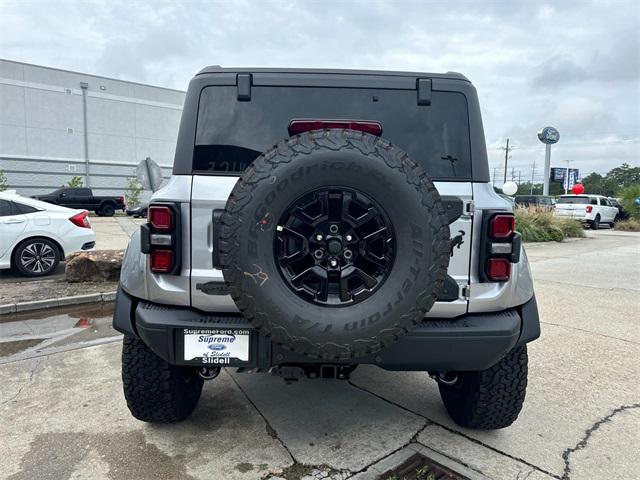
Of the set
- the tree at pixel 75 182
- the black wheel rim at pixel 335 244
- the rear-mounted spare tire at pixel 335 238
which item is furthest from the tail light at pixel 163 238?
the tree at pixel 75 182

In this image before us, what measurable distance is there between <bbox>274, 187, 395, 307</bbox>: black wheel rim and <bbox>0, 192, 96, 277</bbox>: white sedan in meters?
6.67

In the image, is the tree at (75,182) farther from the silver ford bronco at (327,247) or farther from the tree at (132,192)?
the silver ford bronco at (327,247)

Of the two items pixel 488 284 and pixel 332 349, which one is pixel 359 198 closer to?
pixel 332 349

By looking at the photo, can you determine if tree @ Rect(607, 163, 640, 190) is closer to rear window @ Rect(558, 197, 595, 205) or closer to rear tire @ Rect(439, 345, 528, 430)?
rear window @ Rect(558, 197, 595, 205)

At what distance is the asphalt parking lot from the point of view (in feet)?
7.75

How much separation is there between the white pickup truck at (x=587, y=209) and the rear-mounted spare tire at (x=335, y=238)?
22462 mm

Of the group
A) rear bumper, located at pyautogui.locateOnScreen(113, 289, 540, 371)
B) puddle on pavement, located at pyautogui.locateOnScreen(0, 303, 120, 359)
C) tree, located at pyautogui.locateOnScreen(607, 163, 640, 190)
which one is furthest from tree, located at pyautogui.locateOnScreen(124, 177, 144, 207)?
tree, located at pyautogui.locateOnScreen(607, 163, 640, 190)

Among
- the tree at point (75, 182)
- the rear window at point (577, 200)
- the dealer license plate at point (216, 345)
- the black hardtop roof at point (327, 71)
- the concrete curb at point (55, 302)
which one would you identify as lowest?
the concrete curb at point (55, 302)

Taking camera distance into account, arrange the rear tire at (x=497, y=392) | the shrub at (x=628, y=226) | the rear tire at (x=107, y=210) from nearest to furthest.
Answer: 1. the rear tire at (x=497, y=392)
2. the shrub at (x=628, y=226)
3. the rear tire at (x=107, y=210)

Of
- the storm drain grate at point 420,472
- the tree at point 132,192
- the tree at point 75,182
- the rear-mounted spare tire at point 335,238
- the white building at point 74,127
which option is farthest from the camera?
the tree at point 132,192

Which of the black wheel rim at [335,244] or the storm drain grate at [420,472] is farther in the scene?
the storm drain grate at [420,472]

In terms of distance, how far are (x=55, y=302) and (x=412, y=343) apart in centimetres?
517

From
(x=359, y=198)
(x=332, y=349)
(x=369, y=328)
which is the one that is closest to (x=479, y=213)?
(x=359, y=198)

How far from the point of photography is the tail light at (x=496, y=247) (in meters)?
2.21
